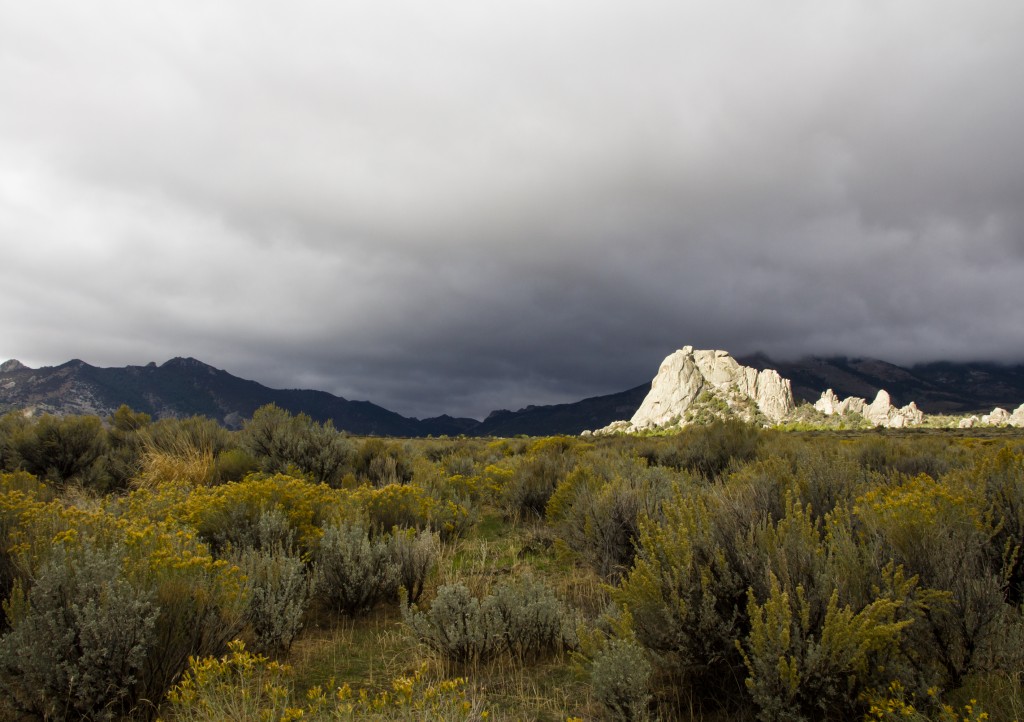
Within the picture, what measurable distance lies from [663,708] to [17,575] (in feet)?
17.0

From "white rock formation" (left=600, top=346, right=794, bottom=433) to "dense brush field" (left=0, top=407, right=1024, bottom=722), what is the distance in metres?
133

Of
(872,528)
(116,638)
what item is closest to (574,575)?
(872,528)

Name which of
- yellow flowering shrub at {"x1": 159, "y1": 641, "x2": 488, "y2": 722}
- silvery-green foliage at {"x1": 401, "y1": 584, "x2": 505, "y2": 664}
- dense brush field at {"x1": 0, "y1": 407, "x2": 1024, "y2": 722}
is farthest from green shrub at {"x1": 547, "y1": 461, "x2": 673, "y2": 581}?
yellow flowering shrub at {"x1": 159, "y1": 641, "x2": 488, "y2": 722}

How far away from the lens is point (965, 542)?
3615mm

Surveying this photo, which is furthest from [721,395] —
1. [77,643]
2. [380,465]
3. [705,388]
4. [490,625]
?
[77,643]

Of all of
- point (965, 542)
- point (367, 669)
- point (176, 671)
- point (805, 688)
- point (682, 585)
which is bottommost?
point (367, 669)

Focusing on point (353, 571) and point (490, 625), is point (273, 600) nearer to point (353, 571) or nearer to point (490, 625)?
point (353, 571)

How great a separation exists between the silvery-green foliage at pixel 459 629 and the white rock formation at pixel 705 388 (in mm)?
134411

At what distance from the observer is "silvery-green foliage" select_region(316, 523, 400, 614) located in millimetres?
5758

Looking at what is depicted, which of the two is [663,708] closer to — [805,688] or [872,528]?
[805,688]

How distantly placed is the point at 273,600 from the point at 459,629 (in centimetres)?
171

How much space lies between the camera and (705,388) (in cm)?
16125

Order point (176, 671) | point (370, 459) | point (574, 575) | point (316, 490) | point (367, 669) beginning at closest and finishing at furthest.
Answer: point (176, 671)
point (367, 669)
point (574, 575)
point (316, 490)
point (370, 459)

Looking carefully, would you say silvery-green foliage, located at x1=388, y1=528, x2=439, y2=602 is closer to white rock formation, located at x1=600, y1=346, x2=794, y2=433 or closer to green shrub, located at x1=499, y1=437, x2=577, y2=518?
green shrub, located at x1=499, y1=437, x2=577, y2=518
